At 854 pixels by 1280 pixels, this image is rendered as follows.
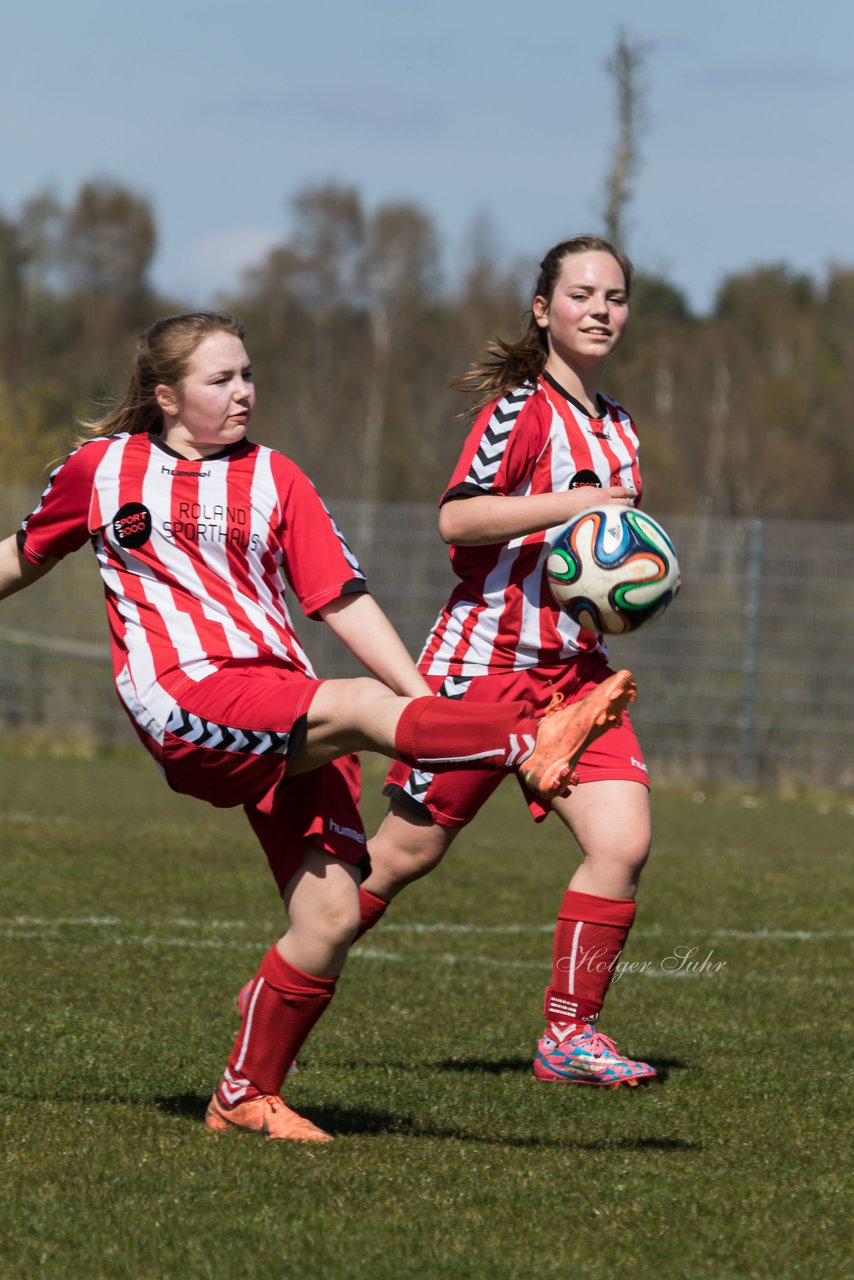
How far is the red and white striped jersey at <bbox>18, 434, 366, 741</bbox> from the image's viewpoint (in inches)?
176

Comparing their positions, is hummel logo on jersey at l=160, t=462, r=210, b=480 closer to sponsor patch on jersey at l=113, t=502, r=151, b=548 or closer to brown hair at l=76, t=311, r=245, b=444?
sponsor patch on jersey at l=113, t=502, r=151, b=548

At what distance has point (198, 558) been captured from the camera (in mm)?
4551

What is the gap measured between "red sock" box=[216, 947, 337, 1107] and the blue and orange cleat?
1098 millimetres

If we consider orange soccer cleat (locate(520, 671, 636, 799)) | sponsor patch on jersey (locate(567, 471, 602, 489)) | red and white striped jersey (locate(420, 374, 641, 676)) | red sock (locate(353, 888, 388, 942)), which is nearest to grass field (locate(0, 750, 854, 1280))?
red sock (locate(353, 888, 388, 942))

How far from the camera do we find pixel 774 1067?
223 inches

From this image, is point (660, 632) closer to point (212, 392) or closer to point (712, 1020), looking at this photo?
point (712, 1020)

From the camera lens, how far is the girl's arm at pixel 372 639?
14.7ft

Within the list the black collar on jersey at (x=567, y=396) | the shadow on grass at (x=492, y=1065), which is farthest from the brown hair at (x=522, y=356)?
the shadow on grass at (x=492, y=1065)

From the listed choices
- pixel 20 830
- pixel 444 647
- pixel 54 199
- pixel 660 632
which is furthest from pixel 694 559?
pixel 54 199

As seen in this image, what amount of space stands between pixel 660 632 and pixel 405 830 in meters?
12.6

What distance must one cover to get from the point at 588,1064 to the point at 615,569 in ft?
4.72

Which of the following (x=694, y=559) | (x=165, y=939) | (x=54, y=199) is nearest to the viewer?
(x=165, y=939)

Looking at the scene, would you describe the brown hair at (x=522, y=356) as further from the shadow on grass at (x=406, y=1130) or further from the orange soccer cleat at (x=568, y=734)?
the shadow on grass at (x=406, y=1130)

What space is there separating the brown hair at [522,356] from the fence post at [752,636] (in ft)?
39.6
